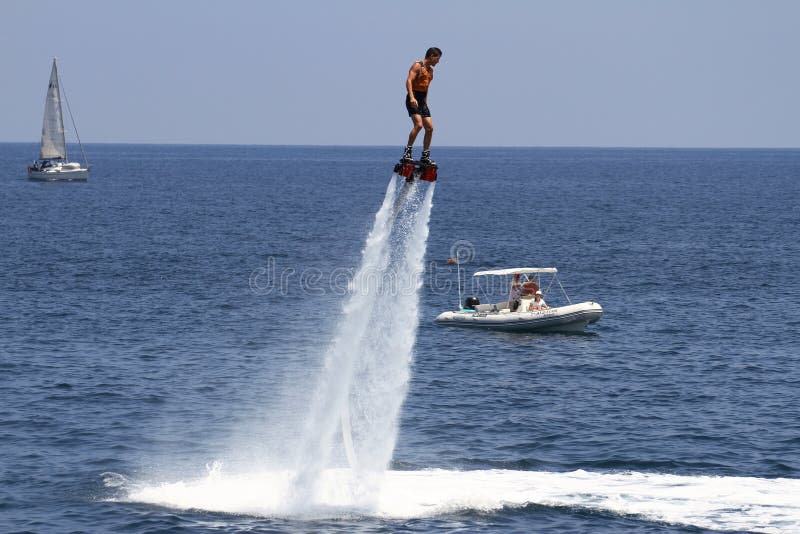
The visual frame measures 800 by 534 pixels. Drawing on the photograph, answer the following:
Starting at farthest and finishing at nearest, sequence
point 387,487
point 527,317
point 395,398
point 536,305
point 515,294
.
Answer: point 515,294 < point 536,305 < point 527,317 < point 395,398 < point 387,487

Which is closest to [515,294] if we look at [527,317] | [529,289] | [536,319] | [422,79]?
[529,289]

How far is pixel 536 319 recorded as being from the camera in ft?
206

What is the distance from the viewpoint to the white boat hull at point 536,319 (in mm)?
62125

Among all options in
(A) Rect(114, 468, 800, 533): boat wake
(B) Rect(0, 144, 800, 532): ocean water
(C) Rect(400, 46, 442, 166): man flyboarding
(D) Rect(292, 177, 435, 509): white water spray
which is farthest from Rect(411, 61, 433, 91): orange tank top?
(A) Rect(114, 468, 800, 533): boat wake

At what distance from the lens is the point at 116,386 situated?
4850 centimetres

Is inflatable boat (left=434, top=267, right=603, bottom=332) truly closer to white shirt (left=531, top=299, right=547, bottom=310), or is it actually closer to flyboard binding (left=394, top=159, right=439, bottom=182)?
white shirt (left=531, top=299, right=547, bottom=310)

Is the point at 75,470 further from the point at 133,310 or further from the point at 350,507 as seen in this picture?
the point at 133,310

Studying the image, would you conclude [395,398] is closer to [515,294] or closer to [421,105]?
[421,105]

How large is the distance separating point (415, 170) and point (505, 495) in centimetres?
1216

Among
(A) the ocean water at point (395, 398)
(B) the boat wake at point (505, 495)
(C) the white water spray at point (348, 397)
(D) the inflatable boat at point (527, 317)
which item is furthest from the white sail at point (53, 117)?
(B) the boat wake at point (505, 495)

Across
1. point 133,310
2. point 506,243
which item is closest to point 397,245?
point 506,243

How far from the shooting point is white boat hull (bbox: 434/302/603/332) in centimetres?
6212

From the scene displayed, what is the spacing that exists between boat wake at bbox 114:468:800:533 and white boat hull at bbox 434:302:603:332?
25771mm

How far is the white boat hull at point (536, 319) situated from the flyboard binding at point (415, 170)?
35397 mm
